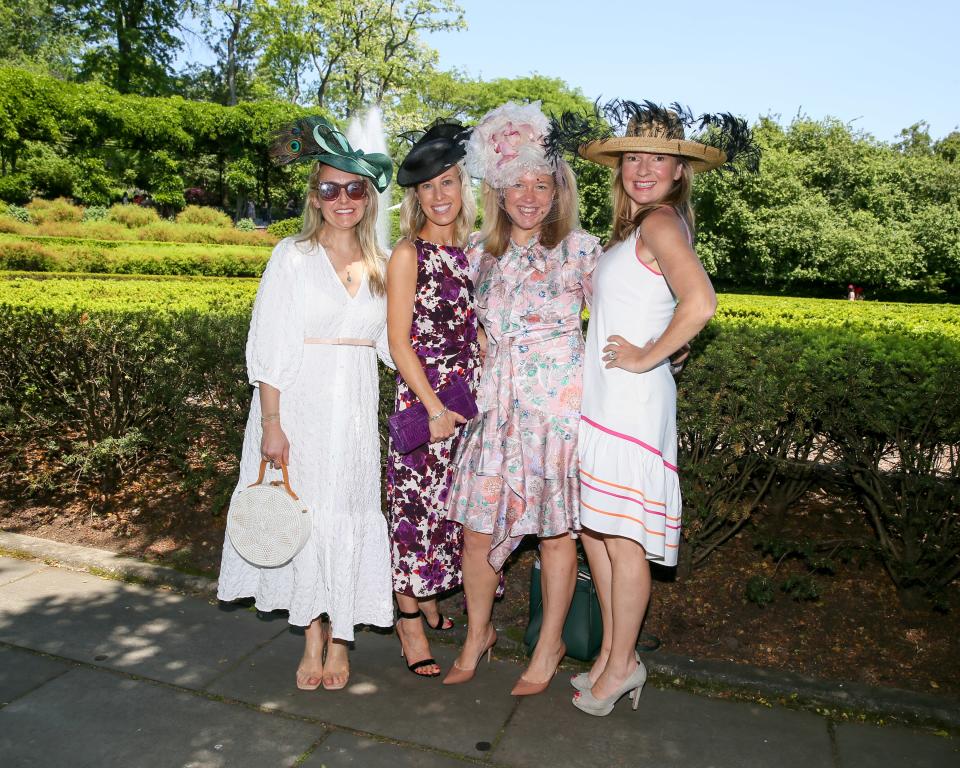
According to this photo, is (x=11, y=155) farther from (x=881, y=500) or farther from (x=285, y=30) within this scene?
(x=881, y=500)

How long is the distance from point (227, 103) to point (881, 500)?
51996 mm

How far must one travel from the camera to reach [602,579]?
3.24 meters

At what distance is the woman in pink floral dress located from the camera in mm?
3080

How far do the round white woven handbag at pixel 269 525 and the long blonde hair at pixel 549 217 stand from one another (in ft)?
4.21

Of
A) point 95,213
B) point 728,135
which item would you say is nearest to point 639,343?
point 728,135

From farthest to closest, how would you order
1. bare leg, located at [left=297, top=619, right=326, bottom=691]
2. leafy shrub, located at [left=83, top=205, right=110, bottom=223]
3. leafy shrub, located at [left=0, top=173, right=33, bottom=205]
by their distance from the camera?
leafy shrub, located at [left=0, top=173, right=33, bottom=205]
leafy shrub, located at [left=83, top=205, right=110, bottom=223]
bare leg, located at [left=297, top=619, right=326, bottom=691]

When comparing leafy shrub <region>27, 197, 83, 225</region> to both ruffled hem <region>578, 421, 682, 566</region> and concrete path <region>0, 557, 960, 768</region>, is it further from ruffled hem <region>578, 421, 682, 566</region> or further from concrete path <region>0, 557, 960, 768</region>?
ruffled hem <region>578, 421, 682, 566</region>

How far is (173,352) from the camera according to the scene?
15.4 ft

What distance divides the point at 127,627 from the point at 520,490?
82.8 inches

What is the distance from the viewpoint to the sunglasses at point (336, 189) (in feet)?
10.3

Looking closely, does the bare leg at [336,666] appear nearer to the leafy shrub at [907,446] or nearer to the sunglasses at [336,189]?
the sunglasses at [336,189]


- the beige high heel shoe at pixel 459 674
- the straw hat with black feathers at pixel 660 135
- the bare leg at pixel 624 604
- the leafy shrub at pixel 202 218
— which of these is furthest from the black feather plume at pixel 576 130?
the leafy shrub at pixel 202 218

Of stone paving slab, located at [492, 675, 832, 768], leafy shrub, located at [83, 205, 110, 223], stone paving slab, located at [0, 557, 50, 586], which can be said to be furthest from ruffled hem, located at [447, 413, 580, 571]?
leafy shrub, located at [83, 205, 110, 223]

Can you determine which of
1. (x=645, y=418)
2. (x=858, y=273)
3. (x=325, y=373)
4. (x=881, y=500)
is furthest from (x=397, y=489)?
(x=858, y=273)
